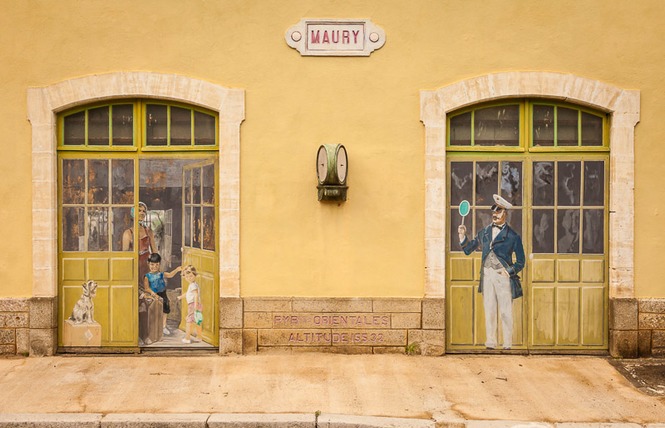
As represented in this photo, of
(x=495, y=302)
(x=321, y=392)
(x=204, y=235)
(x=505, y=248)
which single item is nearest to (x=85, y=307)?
(x=204, y=235)

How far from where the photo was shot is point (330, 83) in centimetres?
784

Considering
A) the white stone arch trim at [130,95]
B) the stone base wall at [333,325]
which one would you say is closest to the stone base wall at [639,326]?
the stone base wall at [333,325]

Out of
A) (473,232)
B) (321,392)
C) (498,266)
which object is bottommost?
(321,392)

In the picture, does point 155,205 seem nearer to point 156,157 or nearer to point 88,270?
point 156,157

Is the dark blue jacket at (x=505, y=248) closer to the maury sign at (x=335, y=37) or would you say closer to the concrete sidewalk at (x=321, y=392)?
the concrete sidewalk at (x=321, y=392)

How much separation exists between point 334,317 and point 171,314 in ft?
6.39

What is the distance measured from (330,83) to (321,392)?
3.43 metres

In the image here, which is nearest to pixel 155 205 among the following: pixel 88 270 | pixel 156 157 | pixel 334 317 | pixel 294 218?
pixel 156 157

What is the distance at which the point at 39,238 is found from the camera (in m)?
7.82

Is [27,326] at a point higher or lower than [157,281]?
lower

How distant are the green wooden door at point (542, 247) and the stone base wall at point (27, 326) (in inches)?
181

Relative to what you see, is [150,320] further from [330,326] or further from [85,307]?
[330,326]

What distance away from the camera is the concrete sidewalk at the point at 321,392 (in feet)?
19.6

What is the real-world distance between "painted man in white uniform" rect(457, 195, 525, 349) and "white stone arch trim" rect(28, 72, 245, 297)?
2686mm
